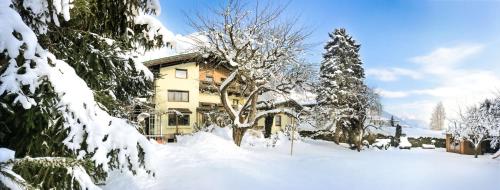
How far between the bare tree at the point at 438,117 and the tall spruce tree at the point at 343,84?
215ft

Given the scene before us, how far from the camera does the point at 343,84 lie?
29.6m

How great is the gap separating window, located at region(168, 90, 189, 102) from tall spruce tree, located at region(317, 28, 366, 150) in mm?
10428

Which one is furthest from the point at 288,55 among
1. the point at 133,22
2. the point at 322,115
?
the point at 133,22

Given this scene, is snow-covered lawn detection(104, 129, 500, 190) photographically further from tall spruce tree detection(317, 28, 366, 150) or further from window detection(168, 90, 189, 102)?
window detection(168, 90, 189, 102)

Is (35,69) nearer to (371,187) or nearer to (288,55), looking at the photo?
(371,187)

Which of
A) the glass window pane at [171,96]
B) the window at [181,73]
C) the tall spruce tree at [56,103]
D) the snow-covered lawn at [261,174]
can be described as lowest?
the snow-covered lawn at [261,174]

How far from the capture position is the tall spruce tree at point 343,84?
27.8m

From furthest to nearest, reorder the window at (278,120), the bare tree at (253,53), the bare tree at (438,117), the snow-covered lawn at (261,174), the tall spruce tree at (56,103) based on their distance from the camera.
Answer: the bare tree at (438,117)
the window at (278,120)
the bare tree at (253,53)
the snow-covered lawn at (261,174)
the tall spruce tree at (56,103)

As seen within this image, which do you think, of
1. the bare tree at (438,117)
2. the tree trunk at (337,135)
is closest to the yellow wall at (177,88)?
the tree trunk at (337,135)

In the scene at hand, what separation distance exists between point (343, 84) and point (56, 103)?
1066 inches

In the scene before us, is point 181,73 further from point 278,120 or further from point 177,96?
point 278,120

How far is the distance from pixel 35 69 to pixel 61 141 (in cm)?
86

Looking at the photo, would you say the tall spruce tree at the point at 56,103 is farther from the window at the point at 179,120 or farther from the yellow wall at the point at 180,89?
the window at the point at 179,120

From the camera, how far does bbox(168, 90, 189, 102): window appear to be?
3045cm
